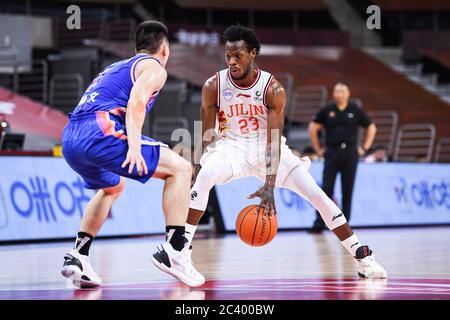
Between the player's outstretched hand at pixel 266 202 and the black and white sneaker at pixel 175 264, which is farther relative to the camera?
the player's outstretched hand at pixel 266 202

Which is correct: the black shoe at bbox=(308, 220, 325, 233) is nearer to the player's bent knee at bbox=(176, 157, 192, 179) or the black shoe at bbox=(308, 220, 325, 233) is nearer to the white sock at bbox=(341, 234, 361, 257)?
the white sock at bbox=(341, 234, 361, 257)

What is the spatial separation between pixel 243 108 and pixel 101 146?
62.7 inches

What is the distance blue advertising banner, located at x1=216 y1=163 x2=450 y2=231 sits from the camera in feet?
46.7

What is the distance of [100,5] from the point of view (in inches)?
970

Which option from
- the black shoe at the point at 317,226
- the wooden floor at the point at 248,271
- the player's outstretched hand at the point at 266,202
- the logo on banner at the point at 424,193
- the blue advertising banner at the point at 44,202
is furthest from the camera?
the logo on banner at the point at 424,193

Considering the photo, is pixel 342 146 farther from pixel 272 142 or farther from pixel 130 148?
pixel 130 148

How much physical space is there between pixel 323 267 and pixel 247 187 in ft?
22.7

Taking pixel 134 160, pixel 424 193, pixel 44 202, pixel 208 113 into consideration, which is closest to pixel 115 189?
pixel 134 160

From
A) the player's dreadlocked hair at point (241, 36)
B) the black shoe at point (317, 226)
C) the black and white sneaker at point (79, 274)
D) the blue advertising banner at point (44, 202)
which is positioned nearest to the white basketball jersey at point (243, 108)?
the player's dreadlocked hair at point (241, 36)

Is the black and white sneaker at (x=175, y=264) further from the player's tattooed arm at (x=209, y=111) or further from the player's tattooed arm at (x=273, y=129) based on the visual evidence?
the player's tattooed arm at (x=209, y=111)

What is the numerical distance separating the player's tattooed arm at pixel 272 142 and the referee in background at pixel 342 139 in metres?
6.14

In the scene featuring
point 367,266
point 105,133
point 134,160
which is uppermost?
point 105,133

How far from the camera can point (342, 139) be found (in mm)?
13023

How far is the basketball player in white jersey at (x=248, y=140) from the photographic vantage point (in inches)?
265
